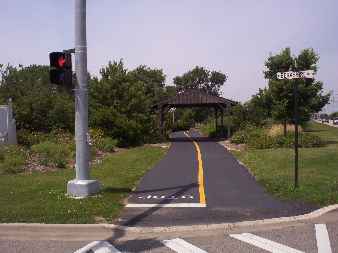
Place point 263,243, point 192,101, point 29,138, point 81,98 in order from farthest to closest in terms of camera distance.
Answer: point 192,101 → point 29,138 → point 81,98 → point 263,243

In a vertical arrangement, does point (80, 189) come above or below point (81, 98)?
below

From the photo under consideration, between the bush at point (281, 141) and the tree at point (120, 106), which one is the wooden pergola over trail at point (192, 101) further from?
the bush at point (281, 141)

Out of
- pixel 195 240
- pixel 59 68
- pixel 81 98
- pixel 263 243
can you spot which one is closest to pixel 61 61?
pixel 59 68

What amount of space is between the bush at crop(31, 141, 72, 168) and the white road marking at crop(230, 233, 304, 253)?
9.77m

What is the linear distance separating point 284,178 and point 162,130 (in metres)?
26.4

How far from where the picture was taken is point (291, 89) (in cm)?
2600

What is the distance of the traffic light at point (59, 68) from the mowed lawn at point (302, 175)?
17.3 ft

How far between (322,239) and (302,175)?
6.56 meters

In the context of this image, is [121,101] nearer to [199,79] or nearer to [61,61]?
[61,61]

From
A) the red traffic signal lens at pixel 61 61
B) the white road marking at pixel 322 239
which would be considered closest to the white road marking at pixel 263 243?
the white road marking at pixel 322 239

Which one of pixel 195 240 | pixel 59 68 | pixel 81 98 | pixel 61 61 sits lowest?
pixel 195 240

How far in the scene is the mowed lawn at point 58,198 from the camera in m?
8.60

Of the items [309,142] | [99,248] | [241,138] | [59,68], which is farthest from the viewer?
[241,138]

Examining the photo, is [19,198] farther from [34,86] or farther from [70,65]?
[34,86]
